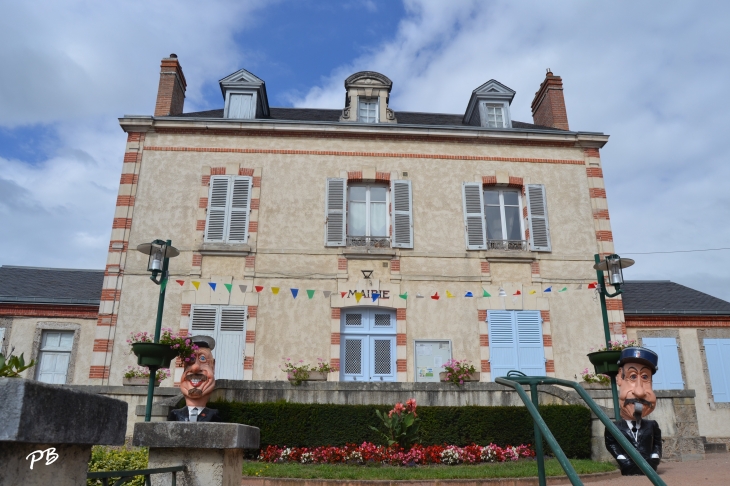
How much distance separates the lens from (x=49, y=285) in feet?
46.3

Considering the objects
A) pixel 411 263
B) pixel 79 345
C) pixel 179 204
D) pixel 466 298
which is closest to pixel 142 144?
pixel 179 204

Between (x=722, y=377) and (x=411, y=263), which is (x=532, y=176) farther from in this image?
(x=722, y=377)

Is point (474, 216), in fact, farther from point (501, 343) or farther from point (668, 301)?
point (668, 301)

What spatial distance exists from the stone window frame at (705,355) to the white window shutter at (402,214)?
285 inches

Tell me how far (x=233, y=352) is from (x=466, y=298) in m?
5.07

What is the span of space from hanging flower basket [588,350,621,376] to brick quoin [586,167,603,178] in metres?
7.04

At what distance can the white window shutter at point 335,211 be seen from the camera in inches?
498

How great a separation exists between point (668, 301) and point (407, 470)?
32.3 ft

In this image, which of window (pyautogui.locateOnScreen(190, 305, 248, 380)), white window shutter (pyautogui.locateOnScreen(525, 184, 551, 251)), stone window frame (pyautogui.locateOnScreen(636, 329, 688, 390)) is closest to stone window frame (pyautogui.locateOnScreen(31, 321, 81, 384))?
window (pyautogui.locateOnScreen(190, 305, 248, 380))

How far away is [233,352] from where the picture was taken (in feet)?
38.4

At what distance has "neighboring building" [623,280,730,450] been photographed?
1286 cm

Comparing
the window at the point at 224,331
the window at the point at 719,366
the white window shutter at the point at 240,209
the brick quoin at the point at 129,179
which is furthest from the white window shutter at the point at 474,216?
the brick quoin at the point at 129,179

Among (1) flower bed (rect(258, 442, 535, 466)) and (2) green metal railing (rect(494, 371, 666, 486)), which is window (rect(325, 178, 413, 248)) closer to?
(1) flower bed (rect(258, 442, 535, 466))

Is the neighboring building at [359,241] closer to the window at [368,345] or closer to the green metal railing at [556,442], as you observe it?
the window at [368,345]
